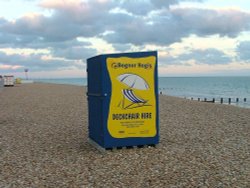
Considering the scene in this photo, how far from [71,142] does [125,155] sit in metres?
2.47

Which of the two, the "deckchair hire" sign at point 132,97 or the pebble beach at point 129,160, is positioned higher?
the "deckchair hire" sign at point 132,97

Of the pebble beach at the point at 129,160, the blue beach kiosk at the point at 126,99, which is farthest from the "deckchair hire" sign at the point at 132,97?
the pebble beach at the point at 129,160

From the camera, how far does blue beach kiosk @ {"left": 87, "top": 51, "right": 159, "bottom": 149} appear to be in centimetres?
854

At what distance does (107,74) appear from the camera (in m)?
8.51

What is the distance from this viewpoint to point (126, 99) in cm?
869

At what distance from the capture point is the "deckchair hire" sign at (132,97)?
28.2ft

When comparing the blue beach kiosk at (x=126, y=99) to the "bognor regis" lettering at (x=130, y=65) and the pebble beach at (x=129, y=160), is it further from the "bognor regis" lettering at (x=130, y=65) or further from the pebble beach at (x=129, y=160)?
the pebble beach at (x=129, y=160)

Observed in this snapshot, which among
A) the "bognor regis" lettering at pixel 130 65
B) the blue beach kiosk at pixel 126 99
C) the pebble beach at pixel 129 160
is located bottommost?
the pebble beach at pixel 129 160

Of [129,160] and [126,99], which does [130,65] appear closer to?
[126,99]

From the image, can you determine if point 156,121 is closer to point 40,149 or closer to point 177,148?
point 177,148

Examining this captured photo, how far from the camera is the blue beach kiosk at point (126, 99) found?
8539 millimetres

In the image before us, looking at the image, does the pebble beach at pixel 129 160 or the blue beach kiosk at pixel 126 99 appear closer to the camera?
the pebble beach at pixel 129 160

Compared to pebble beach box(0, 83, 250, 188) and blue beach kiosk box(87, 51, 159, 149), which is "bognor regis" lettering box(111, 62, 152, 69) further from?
pebble beach box(0, 83, 250, 188)

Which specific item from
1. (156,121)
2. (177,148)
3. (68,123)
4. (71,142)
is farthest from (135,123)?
(68,123)
